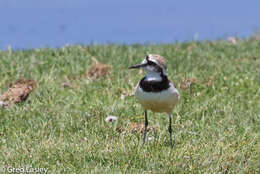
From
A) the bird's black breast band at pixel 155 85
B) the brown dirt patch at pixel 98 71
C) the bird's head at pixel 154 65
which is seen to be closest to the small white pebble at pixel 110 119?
the bird's black breast band at pixel 155 85

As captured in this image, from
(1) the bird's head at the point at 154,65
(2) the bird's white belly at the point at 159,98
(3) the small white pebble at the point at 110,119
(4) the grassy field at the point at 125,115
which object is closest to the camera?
(4) the grassy field at the point at 125,115

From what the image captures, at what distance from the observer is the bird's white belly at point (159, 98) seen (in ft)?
21.0

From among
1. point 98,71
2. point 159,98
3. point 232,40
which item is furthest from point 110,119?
point 232,40

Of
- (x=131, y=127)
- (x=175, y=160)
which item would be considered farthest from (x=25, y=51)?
(x=175, y=160)

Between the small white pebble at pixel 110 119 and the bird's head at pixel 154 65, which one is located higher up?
the bird's head at pixel 154 65

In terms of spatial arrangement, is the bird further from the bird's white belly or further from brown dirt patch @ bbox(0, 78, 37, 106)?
brown dirt patch @ bbox(0, 78, 37, 106)

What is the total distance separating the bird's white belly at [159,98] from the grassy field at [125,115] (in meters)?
0.48

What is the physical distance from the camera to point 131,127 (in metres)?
7.73

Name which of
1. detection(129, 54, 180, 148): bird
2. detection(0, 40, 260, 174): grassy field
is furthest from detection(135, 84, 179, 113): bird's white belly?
detection(0, 40, 260, 174): grassy field

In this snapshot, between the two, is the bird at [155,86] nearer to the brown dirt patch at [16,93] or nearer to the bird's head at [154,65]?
the bird's head at [154,65]

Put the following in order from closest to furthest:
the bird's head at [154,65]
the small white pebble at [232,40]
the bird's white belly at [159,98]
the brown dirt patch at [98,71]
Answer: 1. the bird's head at [154,65]
2. the bird's white belly at [159,98]
3. the brown dirt patch at [98,71]
4. the small white pebble at [232,40]

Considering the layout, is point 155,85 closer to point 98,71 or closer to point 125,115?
point 125,115

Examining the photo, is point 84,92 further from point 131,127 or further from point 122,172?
point 122,172

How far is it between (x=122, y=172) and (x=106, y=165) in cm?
31
